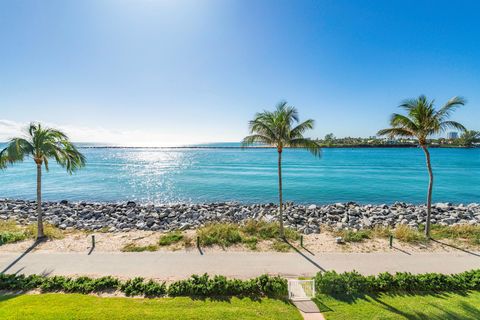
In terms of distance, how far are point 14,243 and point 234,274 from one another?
12251 mm

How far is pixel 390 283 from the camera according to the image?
743 centimetres

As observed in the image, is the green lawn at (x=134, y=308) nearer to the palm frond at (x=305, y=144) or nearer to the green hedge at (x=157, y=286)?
the green hedge at (x=157, y=286)

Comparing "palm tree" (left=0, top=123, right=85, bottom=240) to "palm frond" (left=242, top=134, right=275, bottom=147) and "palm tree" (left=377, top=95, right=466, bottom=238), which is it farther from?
"palm tree" (left=377, top=95, right=466, bottom=238)

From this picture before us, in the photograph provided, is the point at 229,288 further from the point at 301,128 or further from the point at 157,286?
the point at 301,128

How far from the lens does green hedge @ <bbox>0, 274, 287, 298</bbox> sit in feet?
23.6

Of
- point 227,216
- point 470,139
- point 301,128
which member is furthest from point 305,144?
point 470,139

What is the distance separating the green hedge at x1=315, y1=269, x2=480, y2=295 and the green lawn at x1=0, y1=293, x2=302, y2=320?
5.23 feet

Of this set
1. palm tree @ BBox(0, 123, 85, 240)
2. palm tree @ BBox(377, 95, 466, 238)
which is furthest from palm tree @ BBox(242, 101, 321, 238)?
palm tree @ BBox(0, 123, 85, 240)

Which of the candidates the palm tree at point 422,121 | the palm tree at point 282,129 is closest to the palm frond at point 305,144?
the palm tree at point 282,129

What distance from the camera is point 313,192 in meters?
31.2

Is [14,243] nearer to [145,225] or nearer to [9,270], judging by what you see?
[9,270]

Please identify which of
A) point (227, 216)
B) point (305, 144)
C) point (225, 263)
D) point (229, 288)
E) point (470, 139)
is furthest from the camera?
point (470, 139)

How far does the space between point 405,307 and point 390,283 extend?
2.98ft

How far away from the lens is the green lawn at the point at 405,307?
6160mm
